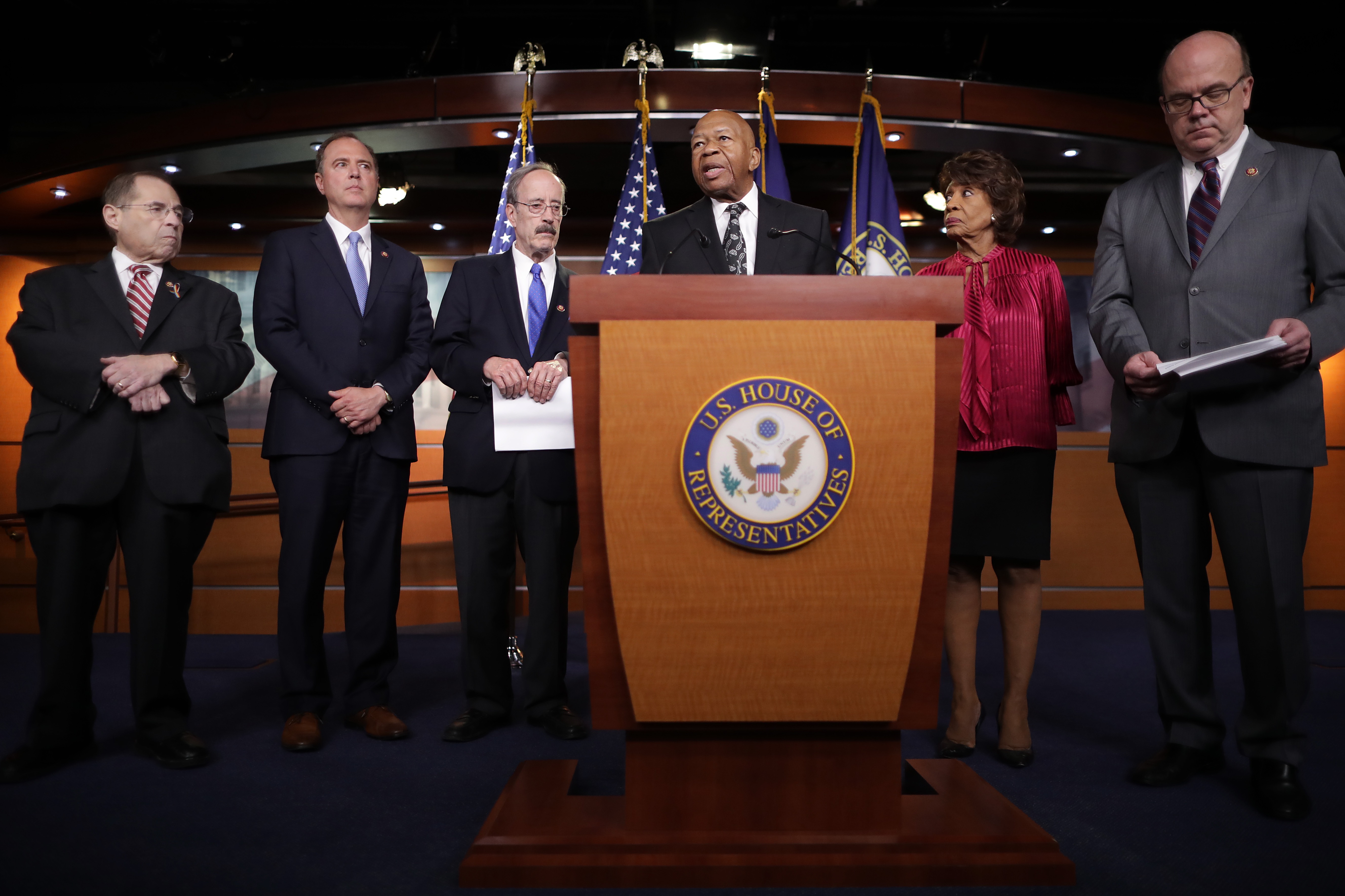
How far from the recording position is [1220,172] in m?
2.25

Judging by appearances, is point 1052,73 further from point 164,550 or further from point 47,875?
point 47,875

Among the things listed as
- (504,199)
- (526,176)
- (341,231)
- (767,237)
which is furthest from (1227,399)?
(341,231)

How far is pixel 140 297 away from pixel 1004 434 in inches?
95.8

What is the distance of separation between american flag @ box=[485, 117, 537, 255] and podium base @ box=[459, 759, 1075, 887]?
1890 millimetres

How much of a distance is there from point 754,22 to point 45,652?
157 inches

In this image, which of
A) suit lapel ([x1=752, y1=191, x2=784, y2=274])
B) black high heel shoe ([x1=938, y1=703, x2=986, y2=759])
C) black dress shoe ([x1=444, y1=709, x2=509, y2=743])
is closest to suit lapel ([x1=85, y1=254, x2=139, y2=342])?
black dress shoe ([x1=444, y1=709, x2=509, y2=743])

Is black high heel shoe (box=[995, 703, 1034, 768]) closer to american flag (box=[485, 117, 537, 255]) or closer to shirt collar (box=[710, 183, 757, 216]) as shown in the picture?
shirt collar (box=[710, 183, 757, 216])

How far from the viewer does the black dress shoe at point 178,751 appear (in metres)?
2.39

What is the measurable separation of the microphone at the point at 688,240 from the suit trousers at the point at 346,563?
44.7 inches

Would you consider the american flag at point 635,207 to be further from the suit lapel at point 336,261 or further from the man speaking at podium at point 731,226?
the man speaking at podium at point 731,226

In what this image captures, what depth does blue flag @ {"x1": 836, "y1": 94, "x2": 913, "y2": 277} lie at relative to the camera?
148 inches

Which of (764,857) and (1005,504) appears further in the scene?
(1005,504)

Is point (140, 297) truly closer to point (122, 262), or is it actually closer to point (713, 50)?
point (122, 262)

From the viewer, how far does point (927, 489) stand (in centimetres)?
157
